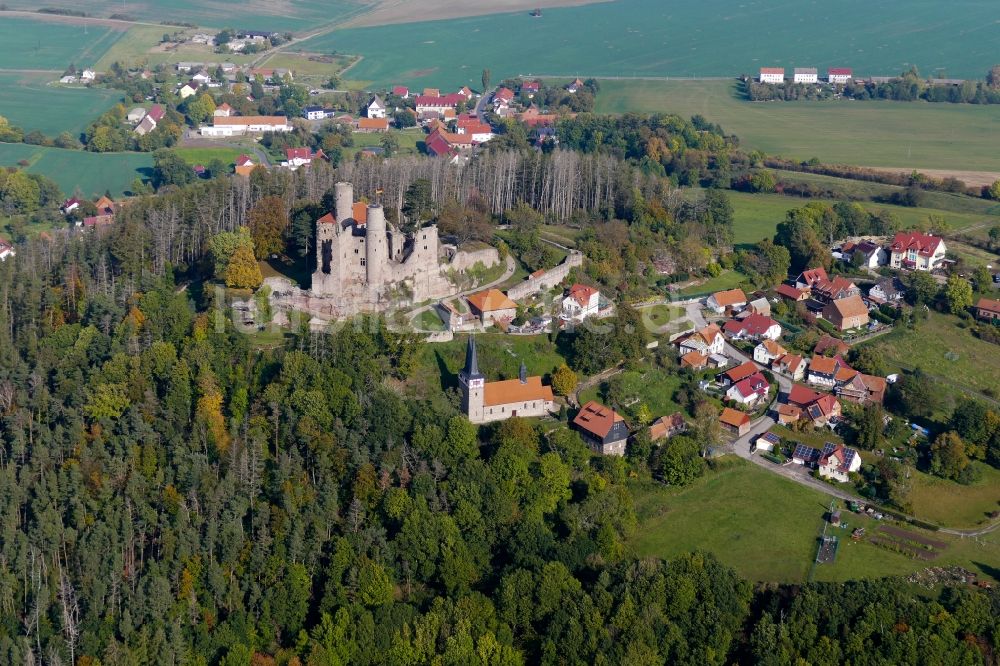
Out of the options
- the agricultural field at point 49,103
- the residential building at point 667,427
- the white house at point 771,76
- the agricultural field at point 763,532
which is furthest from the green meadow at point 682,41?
the agricultural field at point 763,532

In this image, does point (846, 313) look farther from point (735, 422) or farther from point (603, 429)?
point (603, 429)

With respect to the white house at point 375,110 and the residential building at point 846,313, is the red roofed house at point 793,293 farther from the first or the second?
the white house at point 375,110

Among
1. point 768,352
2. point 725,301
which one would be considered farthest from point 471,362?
point 725,301

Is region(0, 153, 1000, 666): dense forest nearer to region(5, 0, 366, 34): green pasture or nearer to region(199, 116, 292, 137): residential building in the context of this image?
region(199, 116, 292, 137): residential building

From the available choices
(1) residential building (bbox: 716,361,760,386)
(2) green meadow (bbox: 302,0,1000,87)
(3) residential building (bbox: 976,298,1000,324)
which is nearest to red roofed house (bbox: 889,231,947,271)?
(3) residential building (bbox: 976,298,1000,324)

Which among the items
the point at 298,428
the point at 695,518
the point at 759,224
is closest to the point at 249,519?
the point at 298,428
